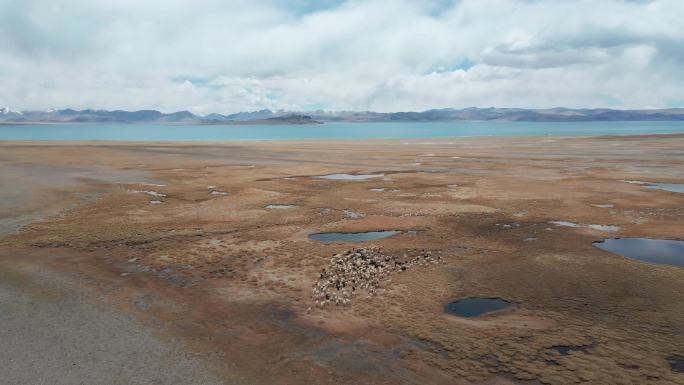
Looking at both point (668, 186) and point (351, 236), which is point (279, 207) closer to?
point (351, 236)

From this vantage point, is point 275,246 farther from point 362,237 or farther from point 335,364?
point 335,364

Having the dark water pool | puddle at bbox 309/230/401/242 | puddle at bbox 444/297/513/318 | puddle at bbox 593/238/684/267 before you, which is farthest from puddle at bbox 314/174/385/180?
puddle at bbox 444/297/513/318

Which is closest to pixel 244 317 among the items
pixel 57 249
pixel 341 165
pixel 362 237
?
pixel 362 237

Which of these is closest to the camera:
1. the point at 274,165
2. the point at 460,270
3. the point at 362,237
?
the point at 460,270

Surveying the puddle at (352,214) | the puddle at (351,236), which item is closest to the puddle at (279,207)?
the puddle at (352,214)

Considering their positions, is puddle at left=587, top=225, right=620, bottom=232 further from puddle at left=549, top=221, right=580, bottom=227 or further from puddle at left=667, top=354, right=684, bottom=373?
puddle at left=667, top=354, right=684, bottom=373

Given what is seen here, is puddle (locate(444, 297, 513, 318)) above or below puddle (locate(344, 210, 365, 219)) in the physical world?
below
